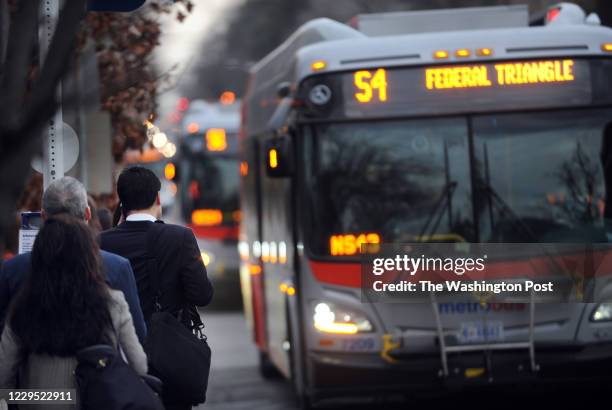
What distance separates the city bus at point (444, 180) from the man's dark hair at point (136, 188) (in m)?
3.51

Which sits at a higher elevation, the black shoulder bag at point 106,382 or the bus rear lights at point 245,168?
the bus rear lights at point 245,168

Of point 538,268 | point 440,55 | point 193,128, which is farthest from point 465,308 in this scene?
point 193,128

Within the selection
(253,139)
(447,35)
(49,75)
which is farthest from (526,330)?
(49,75)

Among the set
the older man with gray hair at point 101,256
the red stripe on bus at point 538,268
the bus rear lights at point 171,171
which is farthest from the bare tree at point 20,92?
the bus rear lights at point 171,171

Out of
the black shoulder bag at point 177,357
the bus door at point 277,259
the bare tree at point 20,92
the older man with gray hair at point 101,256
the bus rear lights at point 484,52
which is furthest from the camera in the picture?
the bus door at point 277,259

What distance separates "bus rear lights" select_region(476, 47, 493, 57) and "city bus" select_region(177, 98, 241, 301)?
14456 mm

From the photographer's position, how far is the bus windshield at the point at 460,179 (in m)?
9.37

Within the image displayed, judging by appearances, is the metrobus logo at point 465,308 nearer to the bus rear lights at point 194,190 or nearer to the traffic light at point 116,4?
the traffic light at point 116,4

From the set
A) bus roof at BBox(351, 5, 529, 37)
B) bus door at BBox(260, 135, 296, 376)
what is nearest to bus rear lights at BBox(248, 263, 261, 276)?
bus door at BBox(260, 135, 296, 376)

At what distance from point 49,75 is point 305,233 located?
22.4ft

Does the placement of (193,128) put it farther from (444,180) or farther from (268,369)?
(444,180)

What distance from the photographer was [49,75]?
2922 millimetres

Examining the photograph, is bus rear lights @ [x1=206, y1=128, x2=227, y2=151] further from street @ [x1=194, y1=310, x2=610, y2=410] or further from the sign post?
the sign post

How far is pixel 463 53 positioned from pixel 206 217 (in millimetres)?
15042
